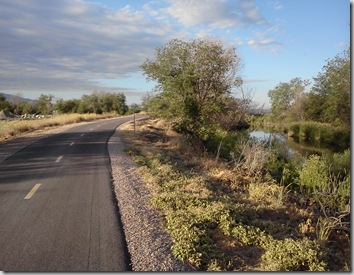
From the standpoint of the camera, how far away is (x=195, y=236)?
634cm

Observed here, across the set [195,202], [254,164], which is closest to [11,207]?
[195,202]

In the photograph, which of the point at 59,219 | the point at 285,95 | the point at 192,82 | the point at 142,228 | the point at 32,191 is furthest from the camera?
the point at 285,95

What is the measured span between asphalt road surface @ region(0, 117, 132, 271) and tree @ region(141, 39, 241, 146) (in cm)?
1219

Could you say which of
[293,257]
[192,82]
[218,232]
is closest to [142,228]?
[218,232]

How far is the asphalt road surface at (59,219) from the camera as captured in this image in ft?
17.8

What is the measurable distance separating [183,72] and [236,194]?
50.6 ft

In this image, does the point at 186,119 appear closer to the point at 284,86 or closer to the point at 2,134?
the point at 2,134

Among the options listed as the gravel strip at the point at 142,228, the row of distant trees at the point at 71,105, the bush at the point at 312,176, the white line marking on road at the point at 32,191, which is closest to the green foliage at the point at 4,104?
the row of distant trees at the point at 71,105

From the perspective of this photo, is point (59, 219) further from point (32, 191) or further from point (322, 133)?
point (322, 133)

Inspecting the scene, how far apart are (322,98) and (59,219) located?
52317mm

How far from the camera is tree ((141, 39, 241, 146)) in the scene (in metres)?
24.8

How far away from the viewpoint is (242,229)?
6852mm

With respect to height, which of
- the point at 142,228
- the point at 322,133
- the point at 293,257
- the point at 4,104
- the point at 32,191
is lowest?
the point at 322,133

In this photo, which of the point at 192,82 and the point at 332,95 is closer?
the point at 192,82
